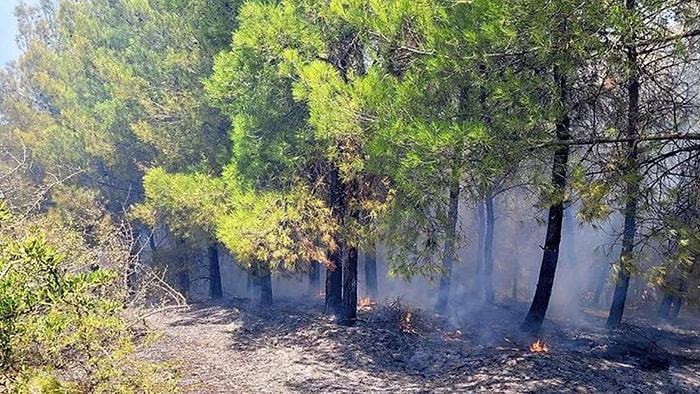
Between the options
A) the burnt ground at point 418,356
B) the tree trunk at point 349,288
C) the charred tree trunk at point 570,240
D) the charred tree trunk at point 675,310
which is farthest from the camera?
the charred tree trunk at point 570,240

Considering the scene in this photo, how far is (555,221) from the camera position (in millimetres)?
8016

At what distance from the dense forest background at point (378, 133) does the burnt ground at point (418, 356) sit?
887 millimetres

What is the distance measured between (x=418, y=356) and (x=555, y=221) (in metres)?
3.15

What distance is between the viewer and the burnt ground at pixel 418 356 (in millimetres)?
6594

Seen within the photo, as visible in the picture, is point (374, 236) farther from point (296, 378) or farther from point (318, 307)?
point (318, 307)

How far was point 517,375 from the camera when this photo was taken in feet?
21.9

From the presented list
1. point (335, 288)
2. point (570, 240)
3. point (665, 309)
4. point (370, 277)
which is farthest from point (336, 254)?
point (570, 240)

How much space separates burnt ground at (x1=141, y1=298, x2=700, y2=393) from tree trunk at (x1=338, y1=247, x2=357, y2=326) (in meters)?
0.26

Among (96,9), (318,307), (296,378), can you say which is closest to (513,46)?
(296,378)

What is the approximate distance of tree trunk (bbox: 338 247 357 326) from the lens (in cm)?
972

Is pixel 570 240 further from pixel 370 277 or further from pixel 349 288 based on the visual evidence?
pixel 349 288

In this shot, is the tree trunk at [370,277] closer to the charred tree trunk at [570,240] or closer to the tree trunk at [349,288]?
the tree trunk at [349,288]

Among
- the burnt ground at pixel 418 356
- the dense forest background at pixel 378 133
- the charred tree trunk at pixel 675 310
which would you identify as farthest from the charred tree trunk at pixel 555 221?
the charred tree trunk at pixel 675 310

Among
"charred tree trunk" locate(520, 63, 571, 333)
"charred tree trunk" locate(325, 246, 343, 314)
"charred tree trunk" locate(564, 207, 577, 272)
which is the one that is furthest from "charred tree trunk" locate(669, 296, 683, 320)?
"charred tree trunk" locate(325, 246, 343, 314)
